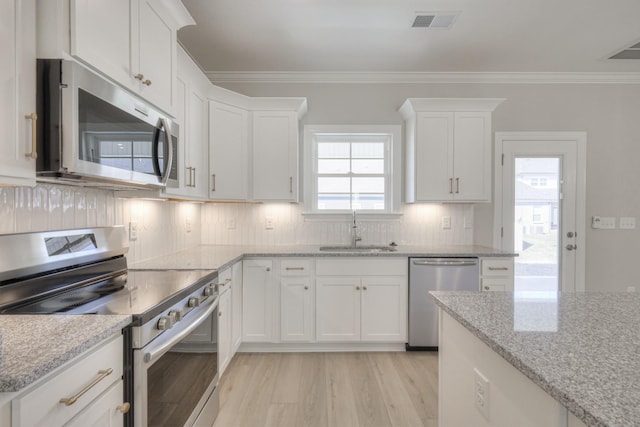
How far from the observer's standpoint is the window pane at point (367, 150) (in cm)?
364

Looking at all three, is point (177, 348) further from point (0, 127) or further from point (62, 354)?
point (0, 127)

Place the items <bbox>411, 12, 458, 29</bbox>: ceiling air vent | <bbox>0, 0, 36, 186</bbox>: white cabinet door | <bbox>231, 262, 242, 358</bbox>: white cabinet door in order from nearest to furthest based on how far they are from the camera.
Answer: <bbox>0, 0, 36, 186</bbox>: white cabinet door → <bbox>411, 12, 458, 29</bbox>: ceiling air vent → <bbox>231, 262, 242, 358</bbox>: white cabinet door

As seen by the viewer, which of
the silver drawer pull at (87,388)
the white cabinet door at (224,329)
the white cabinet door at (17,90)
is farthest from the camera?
the white cabinet door at (224,329)

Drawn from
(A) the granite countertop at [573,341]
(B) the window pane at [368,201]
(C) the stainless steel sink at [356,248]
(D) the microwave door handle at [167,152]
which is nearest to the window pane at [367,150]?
(B) the window pane at [368,201]

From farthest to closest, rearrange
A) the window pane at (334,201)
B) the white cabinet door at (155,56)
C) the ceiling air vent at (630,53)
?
the window pane at (334,201) → the ceiling air vent at (630,53) → the white cabinet door at (155,56)

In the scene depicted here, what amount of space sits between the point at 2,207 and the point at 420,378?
2684mm

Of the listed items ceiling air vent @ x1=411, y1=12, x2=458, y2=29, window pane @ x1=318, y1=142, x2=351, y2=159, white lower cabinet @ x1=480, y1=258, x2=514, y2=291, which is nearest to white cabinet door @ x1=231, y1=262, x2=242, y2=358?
window pane @ x1=318, y1=142, x2=351, y2=159

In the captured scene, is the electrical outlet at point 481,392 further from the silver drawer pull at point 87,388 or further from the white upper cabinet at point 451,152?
the white upper cabinet at point 451,152

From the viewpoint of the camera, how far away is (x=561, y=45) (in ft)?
9.77

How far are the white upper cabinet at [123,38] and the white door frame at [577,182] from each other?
315cm

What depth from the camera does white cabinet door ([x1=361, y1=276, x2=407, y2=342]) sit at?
Answer: 2984 mm

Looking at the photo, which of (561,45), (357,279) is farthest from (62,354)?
(561,45)

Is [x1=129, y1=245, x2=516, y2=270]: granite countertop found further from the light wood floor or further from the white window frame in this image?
the light wood floor

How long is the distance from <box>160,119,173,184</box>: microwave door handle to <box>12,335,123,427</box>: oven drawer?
3.17ft
